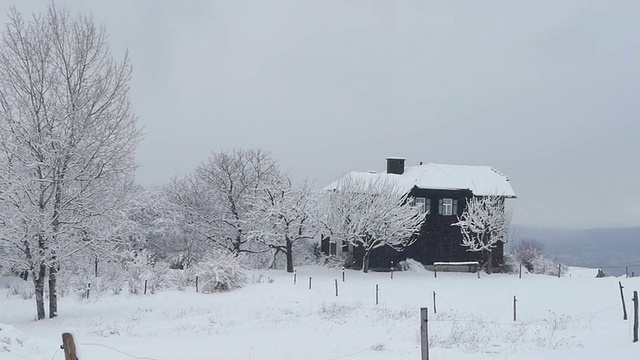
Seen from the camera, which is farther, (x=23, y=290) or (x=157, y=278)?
(x=157, y=278)

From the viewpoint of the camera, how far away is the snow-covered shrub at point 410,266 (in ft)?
137

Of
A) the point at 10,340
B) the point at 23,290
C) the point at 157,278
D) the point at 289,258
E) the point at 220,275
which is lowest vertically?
the point at 23,290

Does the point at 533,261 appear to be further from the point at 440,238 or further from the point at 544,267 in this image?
the point at 440,238

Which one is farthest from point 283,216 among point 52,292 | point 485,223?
point 52,292

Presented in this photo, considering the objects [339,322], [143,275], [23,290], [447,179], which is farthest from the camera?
[447,179]

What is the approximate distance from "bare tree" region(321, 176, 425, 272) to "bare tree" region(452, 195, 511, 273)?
4100 mm

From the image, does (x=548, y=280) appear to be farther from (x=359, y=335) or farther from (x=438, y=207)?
(x=359, y=335)

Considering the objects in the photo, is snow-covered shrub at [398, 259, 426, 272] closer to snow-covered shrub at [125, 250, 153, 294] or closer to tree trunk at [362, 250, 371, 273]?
tree trunk at [362, 250, 371, 273]

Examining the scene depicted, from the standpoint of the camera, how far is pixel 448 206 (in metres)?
44.8

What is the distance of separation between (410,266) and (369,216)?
20.0ft

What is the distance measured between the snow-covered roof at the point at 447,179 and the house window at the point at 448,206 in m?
1.38

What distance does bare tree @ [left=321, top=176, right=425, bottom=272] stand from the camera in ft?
129

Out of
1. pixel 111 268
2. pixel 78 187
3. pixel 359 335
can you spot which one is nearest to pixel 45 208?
pixel 78 187

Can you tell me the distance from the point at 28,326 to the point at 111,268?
615 cm
